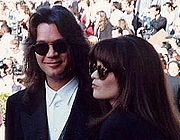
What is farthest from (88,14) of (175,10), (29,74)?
(29,74)

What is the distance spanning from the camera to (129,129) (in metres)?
1.77

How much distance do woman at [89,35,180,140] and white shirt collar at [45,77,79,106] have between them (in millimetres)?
198

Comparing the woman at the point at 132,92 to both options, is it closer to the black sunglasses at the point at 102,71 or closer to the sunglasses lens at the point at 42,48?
the black sunglasses at the point at 102,71

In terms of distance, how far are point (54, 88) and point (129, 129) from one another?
509 mm

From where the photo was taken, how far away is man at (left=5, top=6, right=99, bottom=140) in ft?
6.86

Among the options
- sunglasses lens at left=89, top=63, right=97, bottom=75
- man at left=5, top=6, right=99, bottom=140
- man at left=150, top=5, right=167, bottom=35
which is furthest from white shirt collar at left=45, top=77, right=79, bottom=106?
man at left=150, top=5, right=167, bottom=35

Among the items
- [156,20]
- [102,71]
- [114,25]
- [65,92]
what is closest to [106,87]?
[102,71]

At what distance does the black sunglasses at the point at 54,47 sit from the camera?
209 centimetres

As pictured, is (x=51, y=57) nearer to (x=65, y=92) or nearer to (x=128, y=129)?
(x=65, y=92)

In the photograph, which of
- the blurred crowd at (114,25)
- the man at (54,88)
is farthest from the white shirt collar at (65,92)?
the blurred crowd at (114,25)

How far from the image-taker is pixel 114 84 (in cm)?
194

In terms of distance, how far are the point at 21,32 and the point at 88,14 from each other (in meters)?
2.38

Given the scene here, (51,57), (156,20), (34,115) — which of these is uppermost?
(156,20)

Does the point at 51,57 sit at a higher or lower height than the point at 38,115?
higher
